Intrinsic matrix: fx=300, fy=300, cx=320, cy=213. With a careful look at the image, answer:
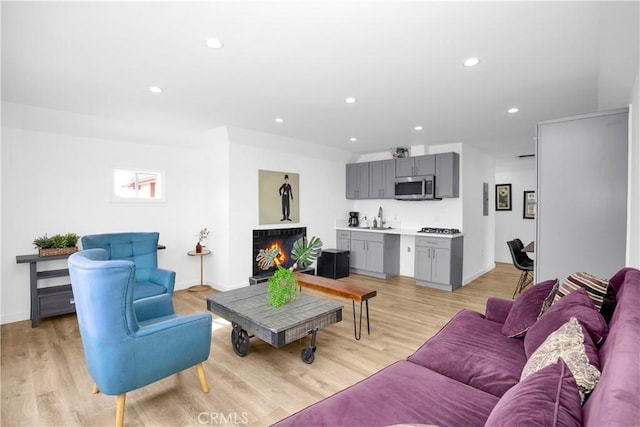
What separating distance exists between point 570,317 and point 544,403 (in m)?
0.97

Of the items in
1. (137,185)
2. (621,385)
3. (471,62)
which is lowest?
(621,385)

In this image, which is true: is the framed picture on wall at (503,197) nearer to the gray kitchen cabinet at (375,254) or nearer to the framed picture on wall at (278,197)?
the gray kitchen cabinet at (375,254)

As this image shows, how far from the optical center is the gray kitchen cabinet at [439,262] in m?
5.09

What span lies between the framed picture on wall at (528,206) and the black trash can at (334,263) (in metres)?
4.87

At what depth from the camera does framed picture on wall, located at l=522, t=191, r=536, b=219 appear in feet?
24.3

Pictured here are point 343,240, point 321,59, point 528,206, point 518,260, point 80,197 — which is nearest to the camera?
point 321,59

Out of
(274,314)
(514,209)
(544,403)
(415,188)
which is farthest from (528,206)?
(544,403)

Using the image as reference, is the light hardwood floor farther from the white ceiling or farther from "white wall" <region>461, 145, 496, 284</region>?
the white ceiling

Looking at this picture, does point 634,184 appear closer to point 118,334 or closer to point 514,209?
point 118,334

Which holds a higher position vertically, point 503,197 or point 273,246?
point 503,197

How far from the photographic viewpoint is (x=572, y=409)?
0.82 metres

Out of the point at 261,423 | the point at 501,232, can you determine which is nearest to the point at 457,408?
the point at 261,423

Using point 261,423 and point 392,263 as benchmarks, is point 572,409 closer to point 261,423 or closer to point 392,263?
point 261,423

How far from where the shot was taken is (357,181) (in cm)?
663
